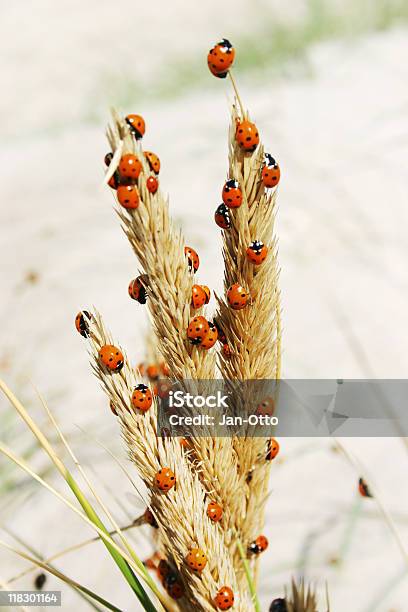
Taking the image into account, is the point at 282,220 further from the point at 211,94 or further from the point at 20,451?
the point at 211,94

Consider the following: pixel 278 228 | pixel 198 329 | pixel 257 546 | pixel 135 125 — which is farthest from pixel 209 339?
pixel 278 228

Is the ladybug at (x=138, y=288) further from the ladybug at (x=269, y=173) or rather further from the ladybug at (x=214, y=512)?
the ladybug at (x=214, y=512)

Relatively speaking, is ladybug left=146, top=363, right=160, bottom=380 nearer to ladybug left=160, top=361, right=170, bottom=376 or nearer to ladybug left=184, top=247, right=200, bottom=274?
ladybug left=160, top=361, right=170, bottom=376

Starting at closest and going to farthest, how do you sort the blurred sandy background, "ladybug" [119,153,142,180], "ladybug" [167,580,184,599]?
"ladybug" [119,153,142,180]
"ladybug" [167,580,184,599]
the blurred sandy background

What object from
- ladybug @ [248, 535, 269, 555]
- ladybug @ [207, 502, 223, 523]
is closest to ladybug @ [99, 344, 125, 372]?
ladybug @ [207, 502, 223, 523]

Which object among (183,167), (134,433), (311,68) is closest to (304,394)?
(134,433)

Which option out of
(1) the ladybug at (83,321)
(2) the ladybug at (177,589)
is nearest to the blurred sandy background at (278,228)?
(2) the ladybug at (177,589)
